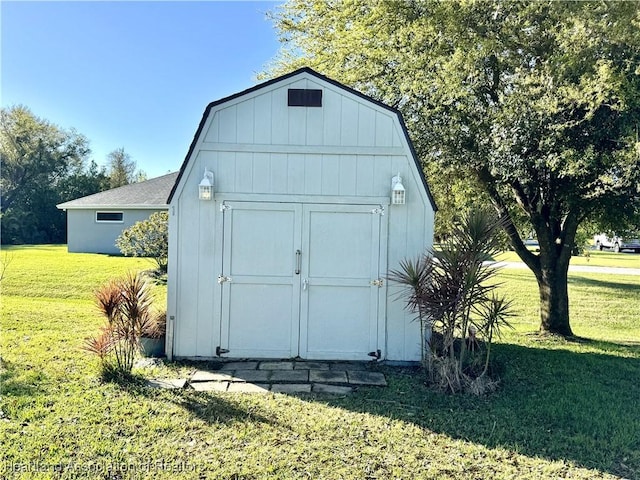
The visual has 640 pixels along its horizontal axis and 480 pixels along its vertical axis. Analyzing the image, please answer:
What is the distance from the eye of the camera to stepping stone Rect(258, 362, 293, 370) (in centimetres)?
506

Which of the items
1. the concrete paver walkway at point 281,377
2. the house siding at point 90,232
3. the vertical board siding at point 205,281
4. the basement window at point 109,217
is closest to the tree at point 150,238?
the house siding at point 90,232

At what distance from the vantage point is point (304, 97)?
524 cm

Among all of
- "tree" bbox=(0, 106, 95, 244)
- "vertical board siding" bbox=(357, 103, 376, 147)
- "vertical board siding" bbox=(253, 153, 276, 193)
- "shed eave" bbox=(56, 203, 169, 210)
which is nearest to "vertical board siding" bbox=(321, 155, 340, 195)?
"vertical board siding" bbox=(357, 103, 376, 147)

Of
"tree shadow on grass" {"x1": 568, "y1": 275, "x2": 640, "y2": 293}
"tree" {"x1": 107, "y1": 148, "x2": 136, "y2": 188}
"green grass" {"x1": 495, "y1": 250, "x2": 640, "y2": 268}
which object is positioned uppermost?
"tree" {"x1": 107, "y1": 148, "x2": 136, "y2": 188}

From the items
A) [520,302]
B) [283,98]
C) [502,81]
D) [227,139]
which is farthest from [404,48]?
[520,302]

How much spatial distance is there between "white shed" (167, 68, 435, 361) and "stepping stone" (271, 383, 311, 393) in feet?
2.56

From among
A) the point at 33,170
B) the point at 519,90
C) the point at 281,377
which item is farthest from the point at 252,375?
the point at 33,170

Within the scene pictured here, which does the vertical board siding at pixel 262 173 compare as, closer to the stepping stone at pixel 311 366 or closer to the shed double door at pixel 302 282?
the shed double door at pixel 302 282

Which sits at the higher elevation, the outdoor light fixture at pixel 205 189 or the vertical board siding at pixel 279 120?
the vertical board siding at pixel 279 120

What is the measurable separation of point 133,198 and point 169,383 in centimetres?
1625

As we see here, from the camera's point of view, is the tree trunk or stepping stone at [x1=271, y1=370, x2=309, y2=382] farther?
the tree trunk

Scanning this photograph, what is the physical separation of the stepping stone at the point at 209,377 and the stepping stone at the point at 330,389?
974 mm

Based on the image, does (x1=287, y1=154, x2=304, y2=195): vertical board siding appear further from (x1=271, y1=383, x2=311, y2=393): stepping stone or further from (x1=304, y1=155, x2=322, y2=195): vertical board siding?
(x1=271, y1=383, x2=311, y2=393): stepping stone

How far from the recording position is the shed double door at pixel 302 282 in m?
5.32
